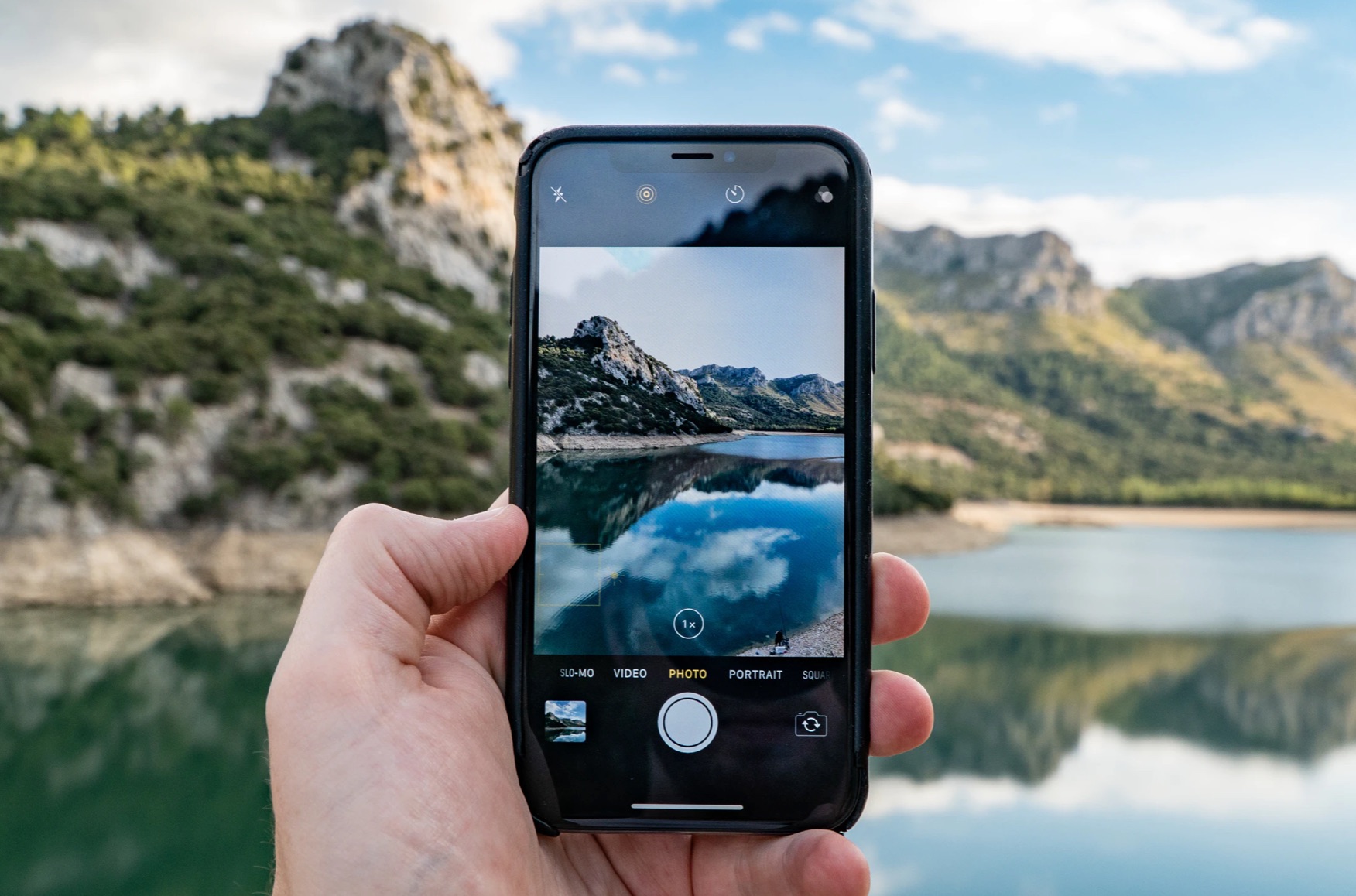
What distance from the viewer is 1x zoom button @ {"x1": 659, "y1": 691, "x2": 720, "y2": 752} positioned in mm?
1570

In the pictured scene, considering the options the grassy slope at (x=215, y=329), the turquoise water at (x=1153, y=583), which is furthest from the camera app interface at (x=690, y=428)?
the turquoise water at (x=1153, y=583)

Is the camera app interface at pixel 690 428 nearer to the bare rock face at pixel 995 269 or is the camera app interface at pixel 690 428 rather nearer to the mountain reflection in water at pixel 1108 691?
the mountain reflection in water at pixel 1108 691

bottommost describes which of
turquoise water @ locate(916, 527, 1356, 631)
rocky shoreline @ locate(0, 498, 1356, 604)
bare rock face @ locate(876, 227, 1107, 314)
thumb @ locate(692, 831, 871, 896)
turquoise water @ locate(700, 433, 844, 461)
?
turquoise water @ locate(916, 527, 1356, 631)

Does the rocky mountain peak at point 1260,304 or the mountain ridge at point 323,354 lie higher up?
the rocky mountain peak at point 1260,304

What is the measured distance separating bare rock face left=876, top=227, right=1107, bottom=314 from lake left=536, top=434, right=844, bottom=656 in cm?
5847

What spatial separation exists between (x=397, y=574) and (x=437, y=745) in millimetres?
285

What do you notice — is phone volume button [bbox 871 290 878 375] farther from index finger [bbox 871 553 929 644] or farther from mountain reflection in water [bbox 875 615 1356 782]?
mountain reflection in water [bbox 875 615 1356 782]

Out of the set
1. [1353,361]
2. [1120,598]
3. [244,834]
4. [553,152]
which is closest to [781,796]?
[553,152]

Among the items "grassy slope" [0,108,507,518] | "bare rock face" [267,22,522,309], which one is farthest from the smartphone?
"bare rock face" [267,22,522,309]

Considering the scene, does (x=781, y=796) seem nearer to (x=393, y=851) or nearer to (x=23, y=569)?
(x=393, y=851)

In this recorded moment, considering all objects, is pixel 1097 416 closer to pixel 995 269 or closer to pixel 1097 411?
pixel 1097 411

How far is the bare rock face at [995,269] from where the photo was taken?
186 feet

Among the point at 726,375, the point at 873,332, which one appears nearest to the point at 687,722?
the point at 726,375

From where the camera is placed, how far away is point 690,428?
1.71 metres
